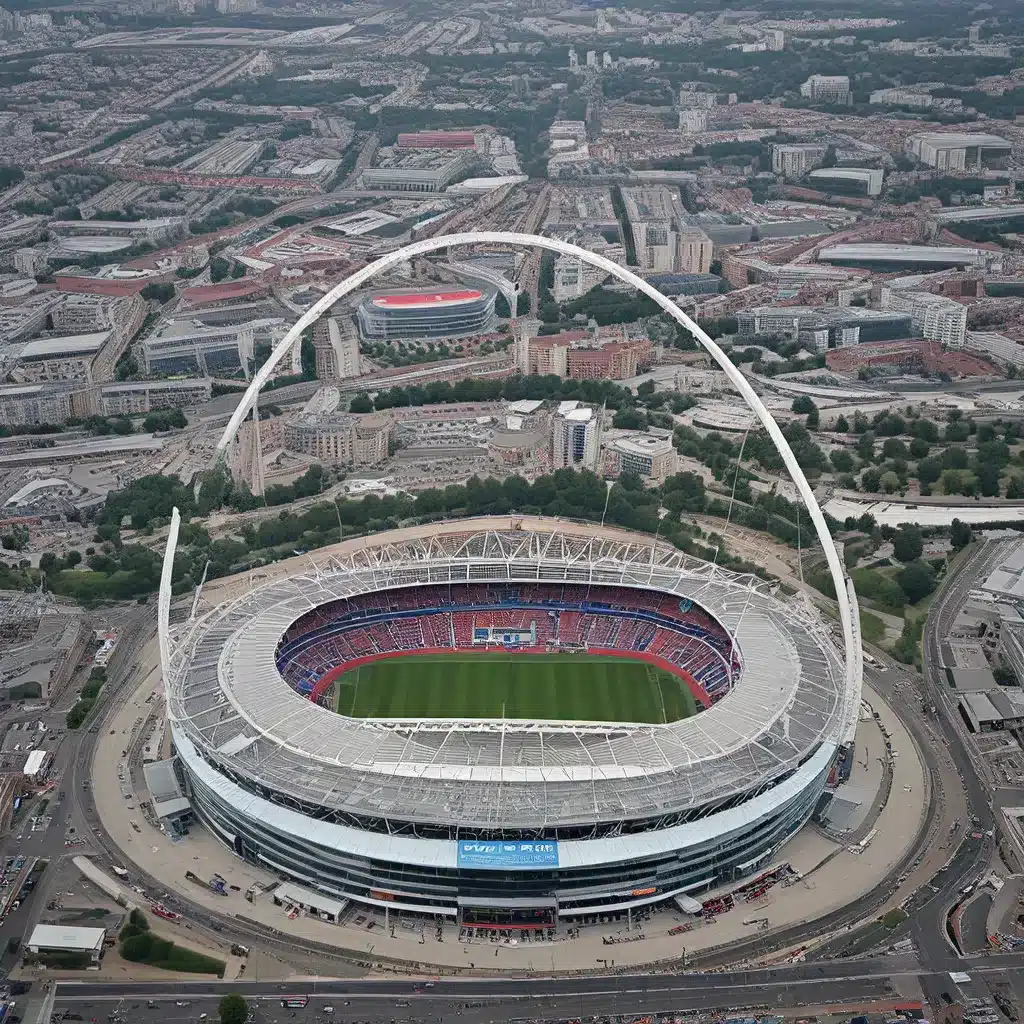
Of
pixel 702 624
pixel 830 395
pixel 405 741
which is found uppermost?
pixel 405 741

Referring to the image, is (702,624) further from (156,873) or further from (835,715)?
(156,873)

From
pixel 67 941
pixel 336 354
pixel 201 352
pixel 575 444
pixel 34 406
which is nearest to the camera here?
pixel 67 941

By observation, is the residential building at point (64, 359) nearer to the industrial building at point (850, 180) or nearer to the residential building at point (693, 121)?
the industrial building at point (850, 180)

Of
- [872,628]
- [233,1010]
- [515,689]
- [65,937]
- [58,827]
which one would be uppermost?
[233,1010]

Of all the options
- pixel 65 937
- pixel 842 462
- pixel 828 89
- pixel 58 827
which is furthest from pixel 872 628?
pixel 828 89

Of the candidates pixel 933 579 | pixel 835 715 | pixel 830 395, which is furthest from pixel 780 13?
pixel 835 715

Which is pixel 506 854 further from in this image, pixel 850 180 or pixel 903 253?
pixel 850 180

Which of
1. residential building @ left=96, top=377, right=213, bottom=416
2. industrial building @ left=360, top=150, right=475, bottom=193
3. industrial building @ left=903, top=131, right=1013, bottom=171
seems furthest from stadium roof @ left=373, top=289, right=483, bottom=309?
industrial building @ left=903, top=131, right=1013, bottom=171
